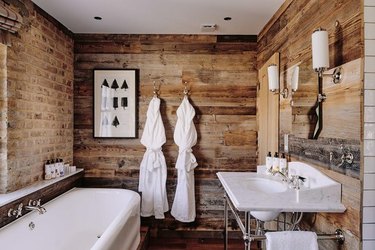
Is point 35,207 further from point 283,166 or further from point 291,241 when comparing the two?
point 283,166

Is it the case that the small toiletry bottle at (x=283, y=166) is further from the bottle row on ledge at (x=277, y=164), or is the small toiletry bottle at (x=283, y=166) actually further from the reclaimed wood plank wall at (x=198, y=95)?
the reclaimed wood plank wall at (x=198, y=95)

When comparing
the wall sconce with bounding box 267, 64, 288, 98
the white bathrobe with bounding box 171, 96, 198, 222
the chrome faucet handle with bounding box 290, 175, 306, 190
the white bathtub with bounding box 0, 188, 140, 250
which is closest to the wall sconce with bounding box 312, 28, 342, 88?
the chrome faucet handle with bounding box 290, 175, 306, 190

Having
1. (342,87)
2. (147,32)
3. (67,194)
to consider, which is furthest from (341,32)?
(67,194)

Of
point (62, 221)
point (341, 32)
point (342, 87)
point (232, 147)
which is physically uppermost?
point (341, 32)

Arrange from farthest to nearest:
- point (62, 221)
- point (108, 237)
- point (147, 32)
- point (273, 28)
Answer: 1. point (147, 32)
2. point (273, 28)
3. point (62, 221)
4. point (108, 237)

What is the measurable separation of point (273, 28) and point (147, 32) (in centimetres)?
141

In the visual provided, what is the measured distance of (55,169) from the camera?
279cm

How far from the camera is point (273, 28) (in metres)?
2.76

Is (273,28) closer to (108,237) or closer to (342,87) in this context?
(342,87)

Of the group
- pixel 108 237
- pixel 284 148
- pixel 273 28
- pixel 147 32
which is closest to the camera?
pixel 108 237

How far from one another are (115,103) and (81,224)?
136 cm

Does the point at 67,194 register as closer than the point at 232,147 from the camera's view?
Yes

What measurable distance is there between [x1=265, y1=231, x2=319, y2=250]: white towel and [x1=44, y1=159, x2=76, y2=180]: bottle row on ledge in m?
2.15

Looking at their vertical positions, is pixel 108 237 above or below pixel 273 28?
below
